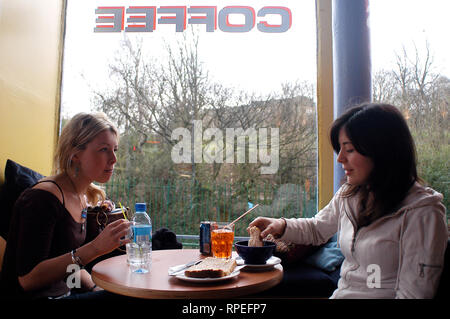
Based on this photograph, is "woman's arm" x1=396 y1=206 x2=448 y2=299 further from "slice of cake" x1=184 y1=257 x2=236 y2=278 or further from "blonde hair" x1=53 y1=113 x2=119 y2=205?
"blonde hair" x1=53 y1=113 x2=119 y2=205

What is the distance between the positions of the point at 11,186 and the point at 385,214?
224 cm

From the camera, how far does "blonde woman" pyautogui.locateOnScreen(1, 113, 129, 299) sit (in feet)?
4.37

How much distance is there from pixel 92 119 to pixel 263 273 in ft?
3.55

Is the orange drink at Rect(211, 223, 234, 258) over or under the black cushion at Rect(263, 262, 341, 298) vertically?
over

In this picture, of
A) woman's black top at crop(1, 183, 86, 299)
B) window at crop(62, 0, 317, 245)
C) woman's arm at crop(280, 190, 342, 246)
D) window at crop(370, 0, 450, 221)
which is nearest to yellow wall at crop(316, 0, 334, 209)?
window at crop(62, 0, 317, 245)

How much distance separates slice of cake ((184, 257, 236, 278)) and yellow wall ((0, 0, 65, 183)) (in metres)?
A: 1.85

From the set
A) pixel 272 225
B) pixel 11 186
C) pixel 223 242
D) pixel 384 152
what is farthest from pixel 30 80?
pixel 384 152

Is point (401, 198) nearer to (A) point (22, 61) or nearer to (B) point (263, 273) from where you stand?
(B) point (263, 273)

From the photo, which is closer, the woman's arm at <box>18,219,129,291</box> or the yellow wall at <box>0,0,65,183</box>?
the woman's arm at <box>18,219,129,291</box>

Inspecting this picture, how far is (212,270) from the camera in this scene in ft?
3.99

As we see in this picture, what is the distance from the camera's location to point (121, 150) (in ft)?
11.3

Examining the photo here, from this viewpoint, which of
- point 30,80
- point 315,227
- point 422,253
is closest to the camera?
point 422,253

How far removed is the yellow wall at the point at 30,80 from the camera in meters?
2.51

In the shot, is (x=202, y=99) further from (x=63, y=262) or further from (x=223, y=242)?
(x=63, y=262)
